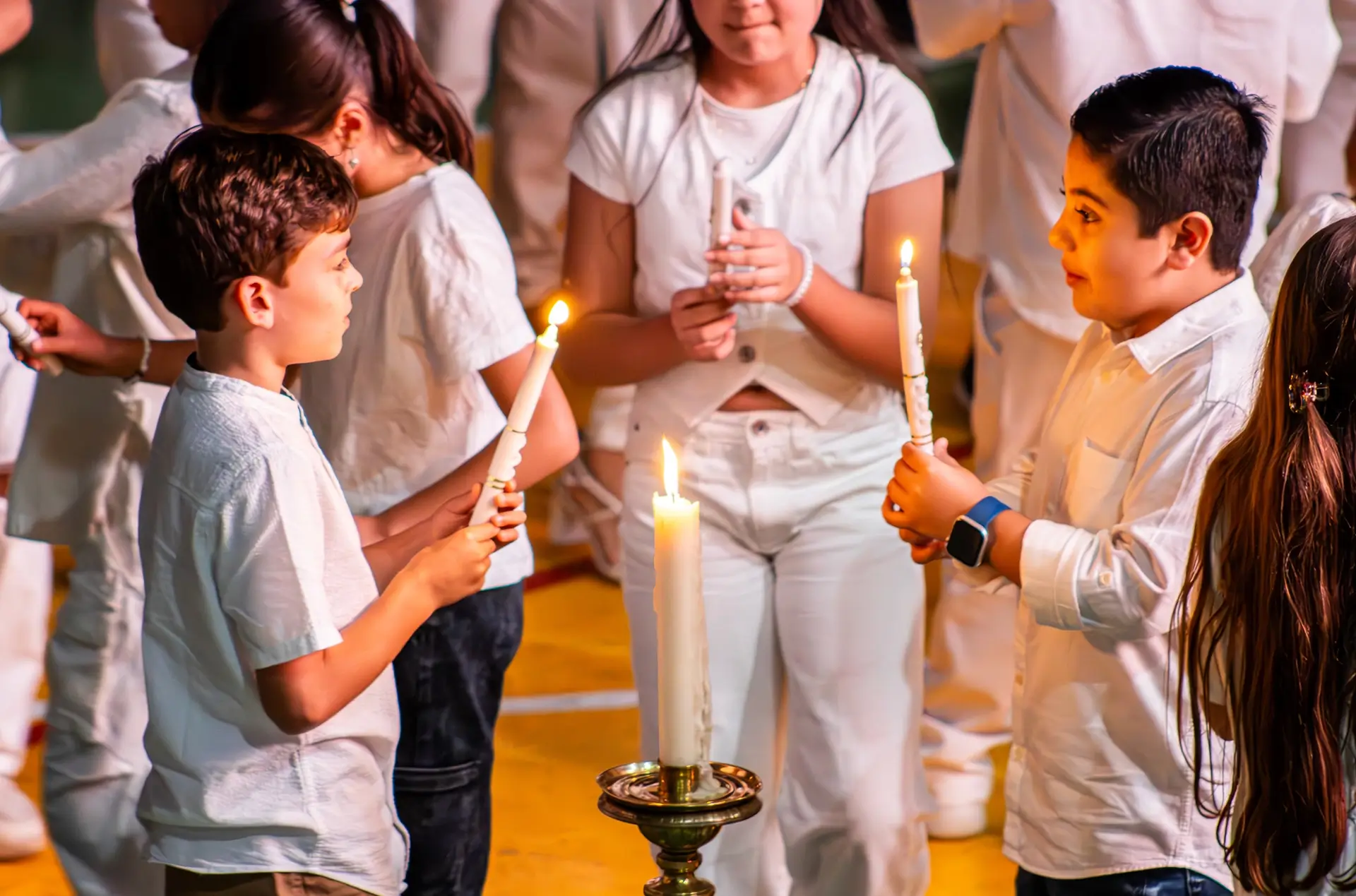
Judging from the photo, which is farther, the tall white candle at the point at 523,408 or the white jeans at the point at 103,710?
the white jeans at the point at 103,710

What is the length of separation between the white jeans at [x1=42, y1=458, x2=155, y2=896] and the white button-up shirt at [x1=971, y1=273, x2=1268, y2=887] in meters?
1.29

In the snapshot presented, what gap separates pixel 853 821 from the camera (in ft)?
7.32

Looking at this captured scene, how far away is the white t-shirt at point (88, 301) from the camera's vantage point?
238 centimetres

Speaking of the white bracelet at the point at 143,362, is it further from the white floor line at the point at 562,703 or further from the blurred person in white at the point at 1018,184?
the white floor line at the point at 562,703

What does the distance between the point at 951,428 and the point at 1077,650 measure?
373 centimetres

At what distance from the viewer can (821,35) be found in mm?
2309

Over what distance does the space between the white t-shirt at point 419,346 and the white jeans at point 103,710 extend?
1.68 ft

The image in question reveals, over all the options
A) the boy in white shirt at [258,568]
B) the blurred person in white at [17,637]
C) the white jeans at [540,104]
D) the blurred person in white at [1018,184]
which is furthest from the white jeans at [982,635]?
the white jeans at [540,104]

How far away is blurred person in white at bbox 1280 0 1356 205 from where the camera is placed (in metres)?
3.78

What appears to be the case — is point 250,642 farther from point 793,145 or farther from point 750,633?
point 793,145

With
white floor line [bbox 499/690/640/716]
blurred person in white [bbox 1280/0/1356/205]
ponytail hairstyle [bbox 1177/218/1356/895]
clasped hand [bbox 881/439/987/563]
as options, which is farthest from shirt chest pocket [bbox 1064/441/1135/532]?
blurred person in white [bbox 1280/0/1356/205]

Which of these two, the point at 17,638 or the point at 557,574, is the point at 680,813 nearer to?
the point at 17,638

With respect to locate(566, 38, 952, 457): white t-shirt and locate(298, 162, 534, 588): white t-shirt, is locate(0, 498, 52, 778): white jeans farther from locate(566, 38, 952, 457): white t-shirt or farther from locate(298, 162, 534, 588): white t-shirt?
locate(566, 38, 952, 457): white t-shirt

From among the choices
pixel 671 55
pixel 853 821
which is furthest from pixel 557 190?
pixel 853 821
